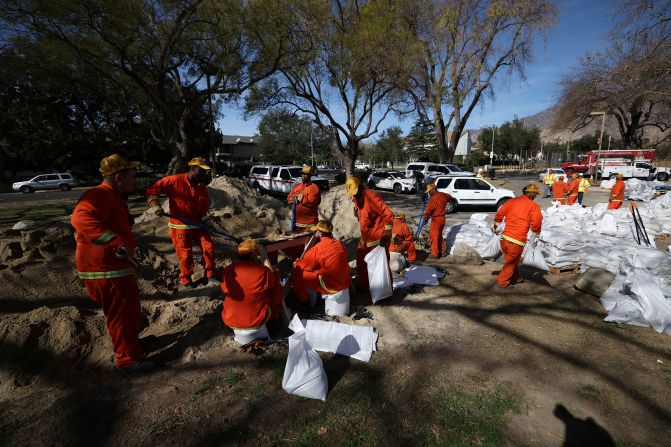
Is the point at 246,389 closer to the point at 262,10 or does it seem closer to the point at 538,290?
the point at 538,290

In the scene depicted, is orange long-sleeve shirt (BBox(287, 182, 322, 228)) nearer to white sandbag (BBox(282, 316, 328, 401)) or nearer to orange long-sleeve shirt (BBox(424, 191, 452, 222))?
orange long-sleeve shirt (BBox(424, 191, 452, 222))

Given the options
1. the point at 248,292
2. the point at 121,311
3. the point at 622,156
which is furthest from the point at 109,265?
the point at 622,156

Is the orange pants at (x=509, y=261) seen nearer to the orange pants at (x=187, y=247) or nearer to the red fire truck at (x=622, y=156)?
the orange pants at (x=187, y=247)

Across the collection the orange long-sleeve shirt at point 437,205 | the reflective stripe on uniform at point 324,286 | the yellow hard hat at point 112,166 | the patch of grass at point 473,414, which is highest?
the yellow hard hat at point 112,166

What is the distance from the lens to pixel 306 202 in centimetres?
589

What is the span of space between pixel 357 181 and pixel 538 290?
3013mm

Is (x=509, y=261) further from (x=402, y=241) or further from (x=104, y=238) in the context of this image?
(x=104, y=238)

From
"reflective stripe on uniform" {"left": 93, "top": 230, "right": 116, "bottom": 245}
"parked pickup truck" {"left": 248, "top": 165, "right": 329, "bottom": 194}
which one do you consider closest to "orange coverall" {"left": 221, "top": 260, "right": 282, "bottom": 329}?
"reflective stripe on uniform" {"left": 93, "top": 230, "right": 116, "bottom": 245}

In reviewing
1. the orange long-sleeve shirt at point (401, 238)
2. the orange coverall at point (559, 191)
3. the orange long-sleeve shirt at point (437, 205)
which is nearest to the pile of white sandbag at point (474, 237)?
Answer: the orange long-sleeve shirt at point (437, 205)

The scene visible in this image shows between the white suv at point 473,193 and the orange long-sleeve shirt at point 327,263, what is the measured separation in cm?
992

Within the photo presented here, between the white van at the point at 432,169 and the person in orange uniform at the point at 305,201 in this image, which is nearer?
the person in orange uniform at the point at 305,201

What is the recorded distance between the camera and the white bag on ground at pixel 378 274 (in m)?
4.25

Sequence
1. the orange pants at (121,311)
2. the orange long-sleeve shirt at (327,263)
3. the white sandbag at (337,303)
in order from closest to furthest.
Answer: the orange pants at (121,311)
the orange long-sleeve shirt at (327,263)
the white sandbag at (337,303)

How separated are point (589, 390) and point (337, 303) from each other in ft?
7.71
